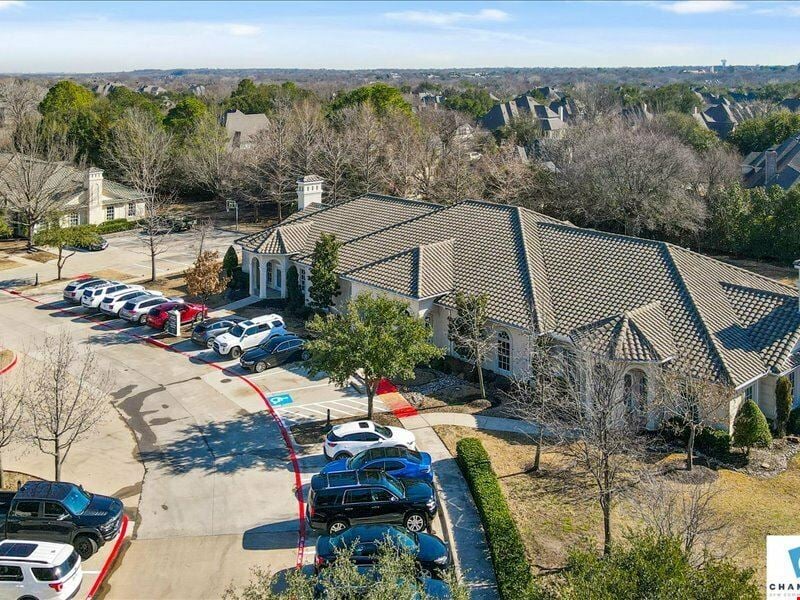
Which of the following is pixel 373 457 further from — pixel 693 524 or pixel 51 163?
pixel 51 163

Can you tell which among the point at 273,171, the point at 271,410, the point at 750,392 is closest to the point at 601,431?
the point at 750,392

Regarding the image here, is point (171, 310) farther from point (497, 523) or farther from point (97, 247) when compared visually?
point (497, 523)

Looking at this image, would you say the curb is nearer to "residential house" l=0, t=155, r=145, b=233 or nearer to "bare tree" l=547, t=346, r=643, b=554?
"bare tree" l=547, t=346, r=643, b=554

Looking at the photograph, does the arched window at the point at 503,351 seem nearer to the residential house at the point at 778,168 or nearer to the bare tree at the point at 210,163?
the bare tree at the point at 210,163

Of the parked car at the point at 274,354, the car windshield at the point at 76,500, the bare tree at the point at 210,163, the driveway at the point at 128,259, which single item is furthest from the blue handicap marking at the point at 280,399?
the bare tree at the point at 210,163

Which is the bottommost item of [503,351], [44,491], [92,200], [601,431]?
[44,491]

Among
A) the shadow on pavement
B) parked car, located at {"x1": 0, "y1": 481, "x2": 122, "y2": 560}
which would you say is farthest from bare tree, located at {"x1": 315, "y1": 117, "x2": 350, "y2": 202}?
parked car, located at {"x1": 0, "y1": 481, "x2": 122, "y2": 560}
